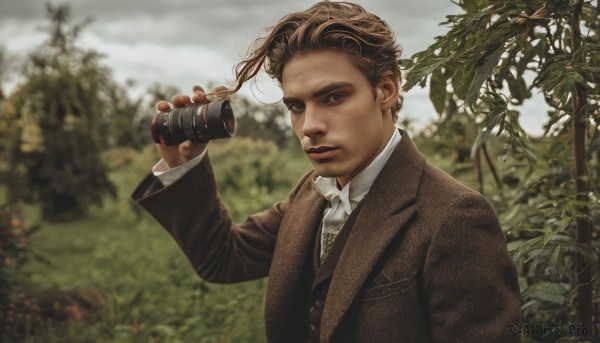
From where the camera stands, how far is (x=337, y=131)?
5.42ft

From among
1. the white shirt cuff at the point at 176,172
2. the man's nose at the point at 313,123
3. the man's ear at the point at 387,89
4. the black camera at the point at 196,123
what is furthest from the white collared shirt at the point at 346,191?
the white shirt cuff at the point at 176,172

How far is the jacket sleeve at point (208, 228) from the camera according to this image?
218 centimetres

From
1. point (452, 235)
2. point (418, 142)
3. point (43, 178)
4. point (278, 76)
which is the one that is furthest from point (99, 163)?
point (452, 235)

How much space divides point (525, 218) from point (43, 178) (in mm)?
7815

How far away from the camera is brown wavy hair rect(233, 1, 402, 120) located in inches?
66.0

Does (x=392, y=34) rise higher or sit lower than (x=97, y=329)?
higher

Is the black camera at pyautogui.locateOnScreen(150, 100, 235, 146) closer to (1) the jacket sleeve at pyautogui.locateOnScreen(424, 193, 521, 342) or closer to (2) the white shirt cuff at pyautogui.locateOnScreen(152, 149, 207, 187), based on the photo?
(2) the white shirt cuff at pyautogui.locateOnScreen(152, 149, 207, 187)

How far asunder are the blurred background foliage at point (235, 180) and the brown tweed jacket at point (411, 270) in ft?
0.47

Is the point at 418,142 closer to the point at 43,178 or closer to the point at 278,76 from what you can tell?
the point at 278,76

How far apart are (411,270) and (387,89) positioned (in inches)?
22.2

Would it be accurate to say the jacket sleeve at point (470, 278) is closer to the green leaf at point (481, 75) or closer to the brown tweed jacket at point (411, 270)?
the brown tweed jacket at point (411, 270)

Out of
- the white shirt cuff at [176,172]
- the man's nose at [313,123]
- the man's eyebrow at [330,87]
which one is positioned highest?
the man's eyebrow at [330,87]

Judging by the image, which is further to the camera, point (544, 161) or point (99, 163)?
point (99, 163)

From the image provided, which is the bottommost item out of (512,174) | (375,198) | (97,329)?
(97,329)
